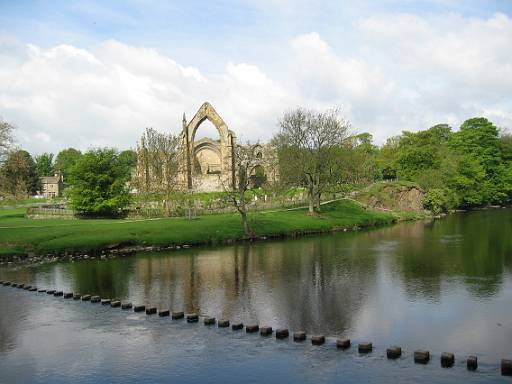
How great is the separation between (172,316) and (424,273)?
1773 centimetres

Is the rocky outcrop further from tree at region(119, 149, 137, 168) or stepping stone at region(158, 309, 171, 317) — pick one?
stepping stone at region(158, 309, 171, 317)

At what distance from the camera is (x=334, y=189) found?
237 ft

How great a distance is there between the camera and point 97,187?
68250mm

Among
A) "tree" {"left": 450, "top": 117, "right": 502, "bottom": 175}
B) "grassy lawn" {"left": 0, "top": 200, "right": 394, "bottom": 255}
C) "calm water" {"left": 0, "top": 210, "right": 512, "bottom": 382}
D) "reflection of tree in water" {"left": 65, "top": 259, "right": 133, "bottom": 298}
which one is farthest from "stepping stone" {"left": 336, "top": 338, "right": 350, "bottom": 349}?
"tree" {"left": 450, "top": 117, "right": 502, "bottom": 175}

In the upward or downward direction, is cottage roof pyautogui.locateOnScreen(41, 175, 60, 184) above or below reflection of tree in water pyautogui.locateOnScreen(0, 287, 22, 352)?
above

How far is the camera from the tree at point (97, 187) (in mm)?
67938

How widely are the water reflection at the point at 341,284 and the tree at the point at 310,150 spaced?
657 inches

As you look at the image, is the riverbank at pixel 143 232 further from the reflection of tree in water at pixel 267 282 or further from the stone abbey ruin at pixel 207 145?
the stone abbey ruin at pixel 207 145

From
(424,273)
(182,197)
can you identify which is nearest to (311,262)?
A: (424,273)

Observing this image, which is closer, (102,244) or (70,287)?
(70,287)

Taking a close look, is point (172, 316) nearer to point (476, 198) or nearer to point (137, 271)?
point (137, 271)

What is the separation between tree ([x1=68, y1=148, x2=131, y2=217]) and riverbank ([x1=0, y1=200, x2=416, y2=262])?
5.78m

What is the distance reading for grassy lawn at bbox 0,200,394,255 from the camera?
48.6 meters

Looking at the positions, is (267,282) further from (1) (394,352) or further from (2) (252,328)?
(1) (394,352)
